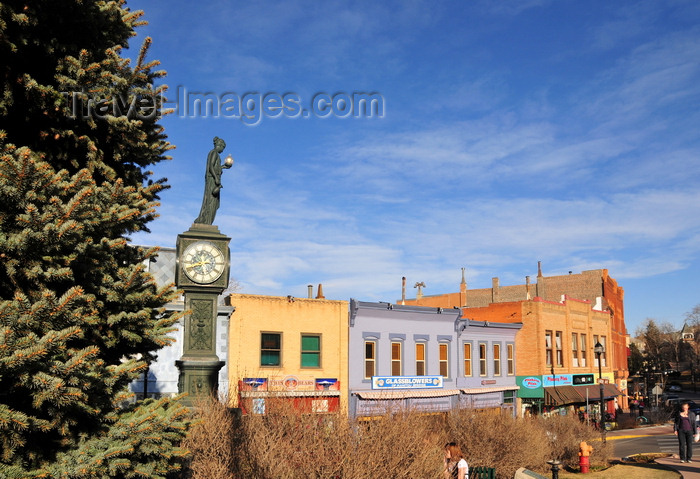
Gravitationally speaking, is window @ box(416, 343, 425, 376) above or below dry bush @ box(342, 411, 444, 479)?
above

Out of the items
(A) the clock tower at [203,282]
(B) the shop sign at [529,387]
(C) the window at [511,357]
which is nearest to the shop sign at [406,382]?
(C) the window at [511,357]

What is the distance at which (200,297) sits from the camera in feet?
42.4

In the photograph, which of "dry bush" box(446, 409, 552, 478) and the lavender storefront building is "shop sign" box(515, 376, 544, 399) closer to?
the lavender storefront building

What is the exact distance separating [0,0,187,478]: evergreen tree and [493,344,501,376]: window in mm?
31876

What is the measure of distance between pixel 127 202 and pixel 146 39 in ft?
7.84

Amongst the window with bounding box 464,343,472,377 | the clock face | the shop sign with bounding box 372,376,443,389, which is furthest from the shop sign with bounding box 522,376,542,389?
the clock face

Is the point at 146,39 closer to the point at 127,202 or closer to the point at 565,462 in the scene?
the point at 127,202

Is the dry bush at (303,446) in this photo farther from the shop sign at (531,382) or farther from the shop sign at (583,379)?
the shop sign at (583,379)

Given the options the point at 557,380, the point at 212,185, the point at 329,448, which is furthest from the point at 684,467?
the point at 557,380

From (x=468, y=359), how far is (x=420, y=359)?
156 inches

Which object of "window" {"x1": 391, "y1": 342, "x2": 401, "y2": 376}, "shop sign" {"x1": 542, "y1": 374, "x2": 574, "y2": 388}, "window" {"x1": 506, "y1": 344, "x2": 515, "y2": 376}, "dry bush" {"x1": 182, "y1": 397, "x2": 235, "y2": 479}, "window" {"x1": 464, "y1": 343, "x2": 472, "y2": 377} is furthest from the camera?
"shop sign" {"x1": 542, "y1": 374, "x2": 574, "y2": 388}

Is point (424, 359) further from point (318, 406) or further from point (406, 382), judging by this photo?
point (318, 406)

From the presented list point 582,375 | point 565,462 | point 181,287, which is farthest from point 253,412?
point 582,375

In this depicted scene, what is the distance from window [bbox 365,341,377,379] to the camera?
103ft
